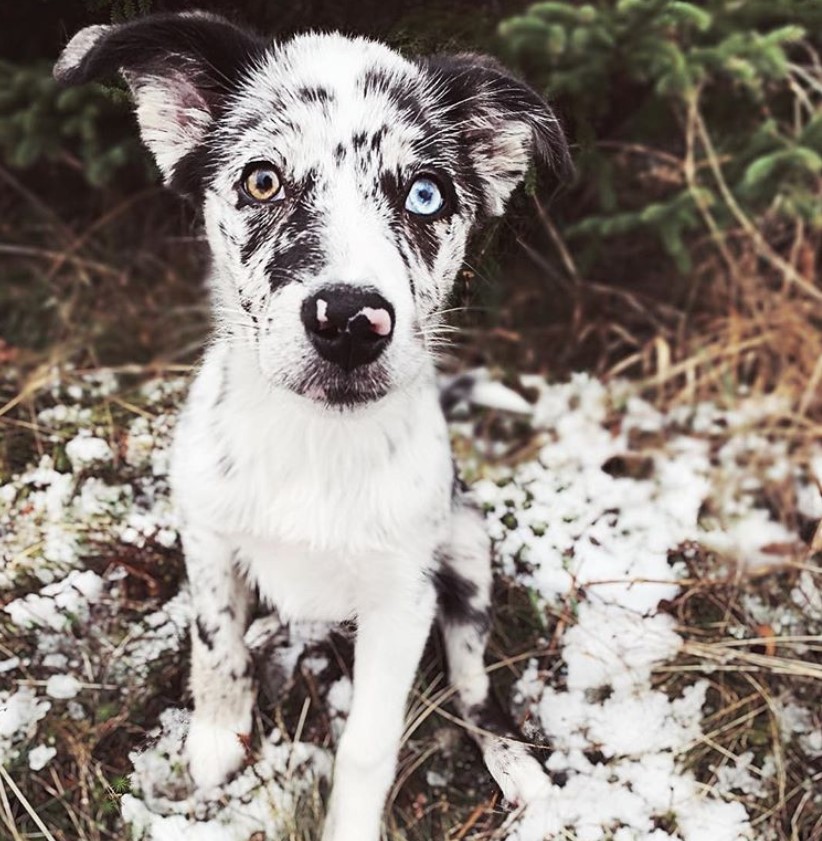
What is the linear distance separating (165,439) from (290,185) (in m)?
1.70

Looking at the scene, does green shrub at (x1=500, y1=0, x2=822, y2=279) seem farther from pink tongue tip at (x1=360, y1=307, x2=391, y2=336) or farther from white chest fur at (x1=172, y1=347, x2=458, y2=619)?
pink tongue tip at (x1=360, y1=307, x2=391, y2=336)

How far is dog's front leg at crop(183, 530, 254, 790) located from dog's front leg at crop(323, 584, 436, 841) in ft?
1.24

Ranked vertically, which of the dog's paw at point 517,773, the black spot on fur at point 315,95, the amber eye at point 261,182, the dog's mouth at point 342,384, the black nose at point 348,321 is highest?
the black spot on fur at point 315,95

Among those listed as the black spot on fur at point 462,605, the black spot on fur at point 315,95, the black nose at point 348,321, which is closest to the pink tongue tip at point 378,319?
the black nose at point 348,321

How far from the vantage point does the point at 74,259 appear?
4.51 m

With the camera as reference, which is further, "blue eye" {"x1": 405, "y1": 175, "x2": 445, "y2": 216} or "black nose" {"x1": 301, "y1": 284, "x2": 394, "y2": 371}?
"blue eye" {"x1": 405, "y1": 175, "x2": 445, "y2": 216}

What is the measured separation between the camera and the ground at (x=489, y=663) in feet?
8.84

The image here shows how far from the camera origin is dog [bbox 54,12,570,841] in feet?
7.10

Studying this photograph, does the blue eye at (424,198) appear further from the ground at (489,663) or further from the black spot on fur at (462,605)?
the ground at (489,663)

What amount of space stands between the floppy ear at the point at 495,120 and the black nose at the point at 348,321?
29.1 inches

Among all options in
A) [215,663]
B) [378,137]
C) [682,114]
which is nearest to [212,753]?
[215,663]

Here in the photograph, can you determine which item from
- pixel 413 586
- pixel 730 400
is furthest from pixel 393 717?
pixel 730 400

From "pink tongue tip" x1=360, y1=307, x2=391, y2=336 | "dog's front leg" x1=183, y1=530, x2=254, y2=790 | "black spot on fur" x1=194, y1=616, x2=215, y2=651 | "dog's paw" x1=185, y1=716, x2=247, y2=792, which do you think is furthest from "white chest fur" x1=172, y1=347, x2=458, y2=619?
"dog's paw" x1=185, y1=716, x2=247, y2=792

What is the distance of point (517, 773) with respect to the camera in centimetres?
286
